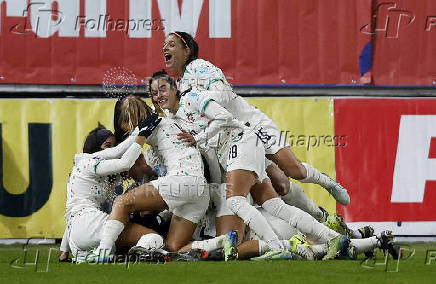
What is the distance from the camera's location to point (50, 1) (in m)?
12.0

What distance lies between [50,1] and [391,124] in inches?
186

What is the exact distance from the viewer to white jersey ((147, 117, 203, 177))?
26.2ft

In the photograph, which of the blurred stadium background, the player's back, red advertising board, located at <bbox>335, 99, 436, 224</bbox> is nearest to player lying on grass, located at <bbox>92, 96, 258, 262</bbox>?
the player's back

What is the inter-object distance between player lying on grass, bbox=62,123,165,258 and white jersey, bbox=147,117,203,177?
0.23m

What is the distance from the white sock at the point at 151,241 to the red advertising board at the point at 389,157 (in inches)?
176

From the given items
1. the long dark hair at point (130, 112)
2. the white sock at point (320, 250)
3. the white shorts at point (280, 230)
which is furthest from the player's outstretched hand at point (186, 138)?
the white sock at point (320, 250)

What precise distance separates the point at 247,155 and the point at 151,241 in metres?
1.12

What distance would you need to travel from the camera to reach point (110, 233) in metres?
7.62

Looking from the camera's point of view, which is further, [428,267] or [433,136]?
[433,136]

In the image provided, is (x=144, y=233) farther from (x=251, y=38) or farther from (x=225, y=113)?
(x=251, y=38)

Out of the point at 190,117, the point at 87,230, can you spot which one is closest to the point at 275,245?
the point at 190,117

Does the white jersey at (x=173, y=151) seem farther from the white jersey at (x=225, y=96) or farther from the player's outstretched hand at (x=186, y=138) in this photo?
the white jersey at (x=225, y=96)

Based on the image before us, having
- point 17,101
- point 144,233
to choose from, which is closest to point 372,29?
point 17,101

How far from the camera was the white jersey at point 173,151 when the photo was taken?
8.00 metres
